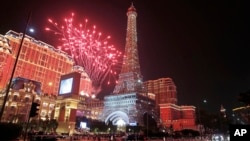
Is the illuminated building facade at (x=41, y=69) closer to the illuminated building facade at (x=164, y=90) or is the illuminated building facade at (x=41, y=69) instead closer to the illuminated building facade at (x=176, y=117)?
the illuminated building facade at (x=176, y=117)

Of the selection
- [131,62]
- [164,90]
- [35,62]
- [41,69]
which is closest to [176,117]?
[164,90]

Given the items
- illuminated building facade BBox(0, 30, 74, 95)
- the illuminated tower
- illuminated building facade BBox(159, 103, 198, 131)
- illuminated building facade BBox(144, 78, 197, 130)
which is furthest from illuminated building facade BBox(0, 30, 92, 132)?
illuminated building facade BBox(144, 78, 197, 130)

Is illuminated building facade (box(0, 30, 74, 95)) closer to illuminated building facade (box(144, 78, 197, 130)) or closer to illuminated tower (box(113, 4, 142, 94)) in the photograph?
illuminated tower (box(113, 4, 142, 94))

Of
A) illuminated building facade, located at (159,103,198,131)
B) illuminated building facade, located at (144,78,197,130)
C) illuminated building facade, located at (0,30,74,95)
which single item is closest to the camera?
illuminated building facade, located at (0,30,74,95)

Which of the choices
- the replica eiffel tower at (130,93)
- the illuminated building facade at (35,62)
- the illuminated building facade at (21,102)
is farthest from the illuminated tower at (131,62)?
the illuminated building facade at (21,102)

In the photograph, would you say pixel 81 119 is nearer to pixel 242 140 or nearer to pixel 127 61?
pixel 127 61

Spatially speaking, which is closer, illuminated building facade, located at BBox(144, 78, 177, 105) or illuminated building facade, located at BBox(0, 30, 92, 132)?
illuminated building facade, located at BBox(0, 30, 92, 132)

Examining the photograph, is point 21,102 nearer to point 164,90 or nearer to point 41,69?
point 41,69
